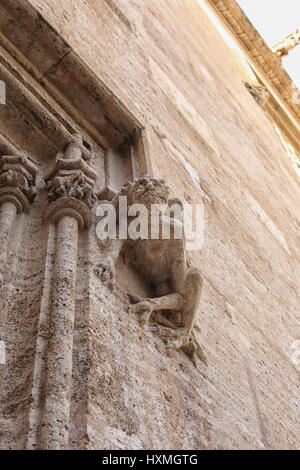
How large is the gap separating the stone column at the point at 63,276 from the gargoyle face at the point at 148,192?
168mm

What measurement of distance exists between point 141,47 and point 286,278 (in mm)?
1969

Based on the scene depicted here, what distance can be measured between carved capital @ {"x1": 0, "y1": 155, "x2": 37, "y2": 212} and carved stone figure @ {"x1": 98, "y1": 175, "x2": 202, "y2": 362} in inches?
12.6

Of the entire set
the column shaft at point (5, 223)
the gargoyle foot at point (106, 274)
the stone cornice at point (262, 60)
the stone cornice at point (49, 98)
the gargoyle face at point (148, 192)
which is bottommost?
the gargoyle foot at point (106, 274)

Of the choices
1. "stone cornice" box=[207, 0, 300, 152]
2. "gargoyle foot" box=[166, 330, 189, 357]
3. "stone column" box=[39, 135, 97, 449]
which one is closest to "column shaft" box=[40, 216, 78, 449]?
"stone column" box=[39, 135, 97, 449]

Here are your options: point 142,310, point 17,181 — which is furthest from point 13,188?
point 142,310

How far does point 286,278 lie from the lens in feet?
15.3

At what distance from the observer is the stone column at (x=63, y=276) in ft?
5.15

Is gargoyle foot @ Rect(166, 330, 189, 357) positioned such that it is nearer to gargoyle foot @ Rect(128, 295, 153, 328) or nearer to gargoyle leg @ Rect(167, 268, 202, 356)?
gargoyle leg @ Rect(167, 268, 202, 356)

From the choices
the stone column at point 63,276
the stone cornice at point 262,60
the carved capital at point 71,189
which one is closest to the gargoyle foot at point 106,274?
the stone column at point 63,276

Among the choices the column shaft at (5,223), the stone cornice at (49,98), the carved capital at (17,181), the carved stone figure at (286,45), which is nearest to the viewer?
the column shaft at (5,223)

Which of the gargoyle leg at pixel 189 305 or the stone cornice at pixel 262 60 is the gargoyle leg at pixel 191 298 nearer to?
the gargoyle leg at pixel 189 305

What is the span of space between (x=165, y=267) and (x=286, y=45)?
36.7 feet

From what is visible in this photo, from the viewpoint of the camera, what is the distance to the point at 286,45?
12.7 metres
